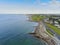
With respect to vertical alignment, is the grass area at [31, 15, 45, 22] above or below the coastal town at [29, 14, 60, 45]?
above

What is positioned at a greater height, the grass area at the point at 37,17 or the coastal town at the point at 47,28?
the grass area at the point at 37,17

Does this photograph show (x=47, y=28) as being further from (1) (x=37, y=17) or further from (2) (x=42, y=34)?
(1) (x=37, y=17)

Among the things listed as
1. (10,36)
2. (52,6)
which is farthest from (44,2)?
(10,36)

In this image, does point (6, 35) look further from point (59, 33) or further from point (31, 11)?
point (59, 33)

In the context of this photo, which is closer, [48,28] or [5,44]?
[5,44]

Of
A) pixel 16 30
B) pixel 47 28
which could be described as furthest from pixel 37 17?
pixel 16 30
